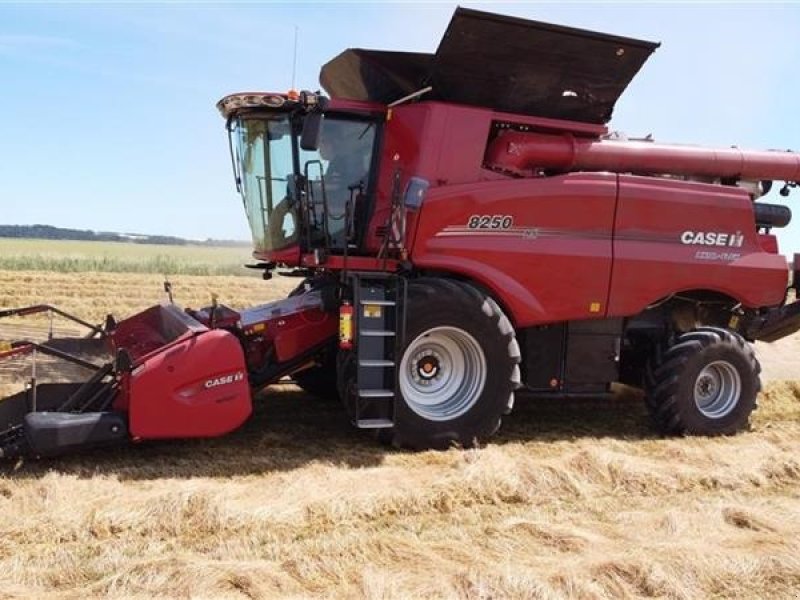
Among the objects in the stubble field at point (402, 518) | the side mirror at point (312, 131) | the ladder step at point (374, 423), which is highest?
the side mirror at point (312, 131)

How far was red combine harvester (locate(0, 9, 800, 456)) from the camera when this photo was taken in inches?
222

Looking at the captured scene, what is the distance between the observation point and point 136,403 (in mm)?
5055

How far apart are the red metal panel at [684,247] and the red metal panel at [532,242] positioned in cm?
17

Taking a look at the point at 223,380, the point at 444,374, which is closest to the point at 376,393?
the point at 444,374

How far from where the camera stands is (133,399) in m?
5.04

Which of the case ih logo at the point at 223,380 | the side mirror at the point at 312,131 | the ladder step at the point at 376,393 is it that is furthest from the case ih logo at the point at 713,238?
the case ih logo at the point at 223,380

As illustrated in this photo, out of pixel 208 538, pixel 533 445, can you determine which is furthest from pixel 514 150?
pixel 208 538

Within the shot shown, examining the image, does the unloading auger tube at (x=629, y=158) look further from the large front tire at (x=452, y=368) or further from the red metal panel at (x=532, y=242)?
the large front tire at (x=452, y=368)

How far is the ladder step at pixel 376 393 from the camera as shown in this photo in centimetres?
554

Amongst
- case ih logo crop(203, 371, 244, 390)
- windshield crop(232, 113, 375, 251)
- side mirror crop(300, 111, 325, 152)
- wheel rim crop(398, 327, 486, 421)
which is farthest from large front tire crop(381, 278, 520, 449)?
side mirror crop(300, 111, 325, 152)

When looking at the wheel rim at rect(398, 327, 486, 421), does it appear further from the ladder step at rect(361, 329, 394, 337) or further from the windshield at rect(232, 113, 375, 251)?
the windshield at rect(232, 113, 375, 251)

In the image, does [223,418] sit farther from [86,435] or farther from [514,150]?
[514,150]

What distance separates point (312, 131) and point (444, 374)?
1.93 m

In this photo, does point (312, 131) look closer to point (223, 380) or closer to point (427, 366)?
point (223, 380)
